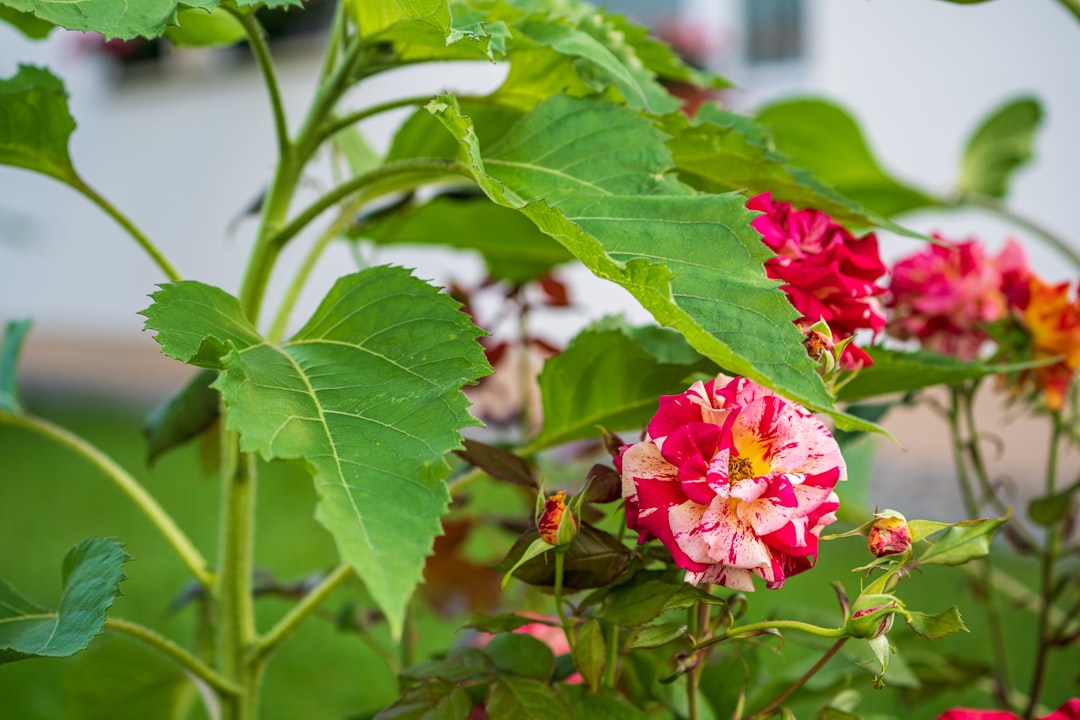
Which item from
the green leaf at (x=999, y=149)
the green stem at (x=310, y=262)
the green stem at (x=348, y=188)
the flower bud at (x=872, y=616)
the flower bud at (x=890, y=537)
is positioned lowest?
the green leaf at (x=999, y=149)

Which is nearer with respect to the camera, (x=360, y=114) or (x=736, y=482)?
(x=736, y=482)

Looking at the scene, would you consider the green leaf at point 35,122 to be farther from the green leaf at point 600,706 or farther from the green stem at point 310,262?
the green leaf at point 600,706

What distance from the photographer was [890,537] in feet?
1.19

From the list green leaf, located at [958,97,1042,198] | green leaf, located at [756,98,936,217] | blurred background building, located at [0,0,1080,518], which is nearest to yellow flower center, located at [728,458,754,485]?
green leaf, located at [756,98,936,217]

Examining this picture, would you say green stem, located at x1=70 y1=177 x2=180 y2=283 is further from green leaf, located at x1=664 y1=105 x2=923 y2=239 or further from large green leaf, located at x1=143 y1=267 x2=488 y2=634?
green leaf, located at x1=664 y1=105 x2=923 y2=239

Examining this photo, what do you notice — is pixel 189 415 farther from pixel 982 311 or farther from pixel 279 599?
pixel 279 599

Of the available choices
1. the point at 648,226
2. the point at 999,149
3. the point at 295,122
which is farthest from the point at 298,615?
the point at 295,122

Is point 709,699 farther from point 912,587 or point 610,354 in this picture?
point 912,587

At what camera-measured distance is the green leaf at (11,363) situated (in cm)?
63

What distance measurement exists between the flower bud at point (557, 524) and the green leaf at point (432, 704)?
94 millimetres

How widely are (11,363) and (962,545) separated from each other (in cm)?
59

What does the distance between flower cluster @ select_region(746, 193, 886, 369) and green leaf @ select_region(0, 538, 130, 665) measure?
0.29 metres

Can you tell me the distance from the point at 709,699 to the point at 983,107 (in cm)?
302

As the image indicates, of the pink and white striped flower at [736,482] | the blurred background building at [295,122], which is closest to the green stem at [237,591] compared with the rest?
the pink and white striped flower at [736,482]
